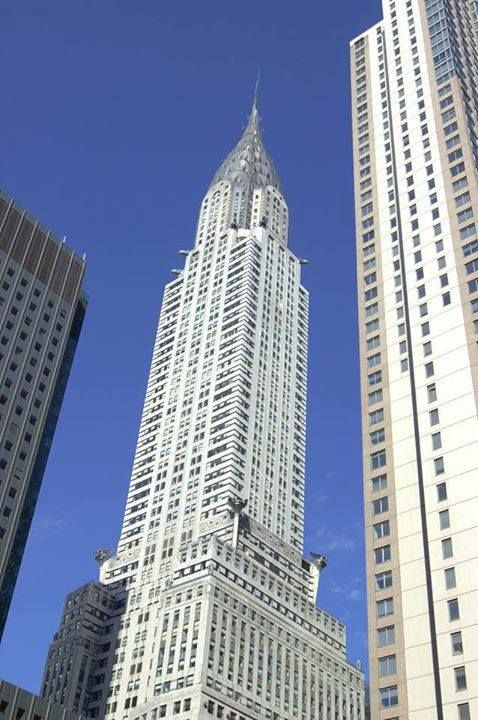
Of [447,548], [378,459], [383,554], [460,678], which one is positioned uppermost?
[378,459]

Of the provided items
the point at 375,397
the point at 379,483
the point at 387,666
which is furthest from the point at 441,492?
the point at 387,666

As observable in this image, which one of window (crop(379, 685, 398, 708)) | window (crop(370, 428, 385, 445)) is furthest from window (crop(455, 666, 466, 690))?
window (crop(370, 428, 385, 445))

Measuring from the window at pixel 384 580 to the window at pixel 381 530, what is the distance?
3.17 metres

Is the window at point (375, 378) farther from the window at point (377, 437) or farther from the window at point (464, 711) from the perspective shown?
the window at point (464, 711)

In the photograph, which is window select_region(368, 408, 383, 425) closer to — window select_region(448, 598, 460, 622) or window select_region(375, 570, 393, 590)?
window select_region(375, 570, 393, 590)

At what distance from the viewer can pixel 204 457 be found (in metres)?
168

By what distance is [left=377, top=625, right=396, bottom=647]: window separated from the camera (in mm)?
69375

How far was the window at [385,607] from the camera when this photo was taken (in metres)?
71.0

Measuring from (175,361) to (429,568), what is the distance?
123791mm

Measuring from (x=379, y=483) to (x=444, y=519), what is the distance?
778 centimetres

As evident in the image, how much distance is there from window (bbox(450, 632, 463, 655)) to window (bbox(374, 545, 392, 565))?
8678 mm

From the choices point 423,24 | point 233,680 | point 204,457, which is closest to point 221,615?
point 233,680

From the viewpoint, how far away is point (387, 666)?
68250mm

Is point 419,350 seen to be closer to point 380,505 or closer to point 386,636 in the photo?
point 380,505
